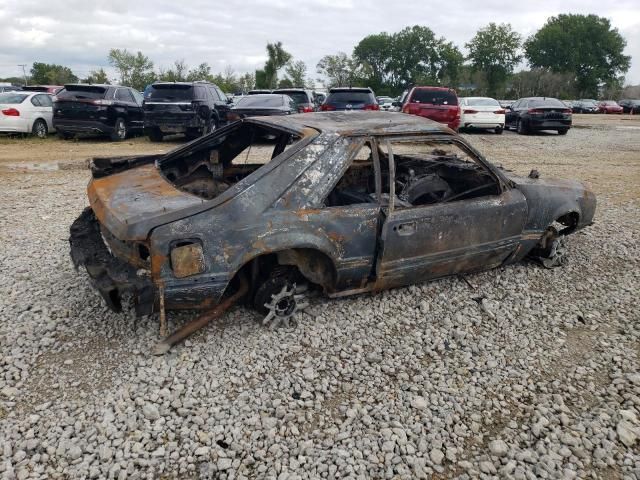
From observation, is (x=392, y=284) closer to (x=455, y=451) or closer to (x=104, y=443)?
(x=455, y=451)

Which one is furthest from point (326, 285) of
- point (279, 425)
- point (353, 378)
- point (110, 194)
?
point (110, 194)

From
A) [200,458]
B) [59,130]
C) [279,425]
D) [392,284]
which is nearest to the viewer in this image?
[200,458]

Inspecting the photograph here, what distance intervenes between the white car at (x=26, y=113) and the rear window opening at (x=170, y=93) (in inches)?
123

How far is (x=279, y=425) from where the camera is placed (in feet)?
8.30

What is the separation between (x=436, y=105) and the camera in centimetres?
1345

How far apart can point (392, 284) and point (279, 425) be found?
59.0 inches

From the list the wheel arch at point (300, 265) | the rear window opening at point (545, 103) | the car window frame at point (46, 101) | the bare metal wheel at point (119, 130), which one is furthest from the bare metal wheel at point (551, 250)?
the rear window opening at point (545, 103)

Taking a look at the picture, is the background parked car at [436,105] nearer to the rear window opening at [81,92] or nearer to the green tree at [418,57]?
the rear window opening at [81,92]

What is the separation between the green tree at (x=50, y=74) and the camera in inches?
1842

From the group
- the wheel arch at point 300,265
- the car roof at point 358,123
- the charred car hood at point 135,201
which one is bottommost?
the wheel arch at point 300,265

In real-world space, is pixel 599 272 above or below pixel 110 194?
below

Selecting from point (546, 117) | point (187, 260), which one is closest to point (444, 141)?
point (187, 260)

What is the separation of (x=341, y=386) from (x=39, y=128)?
13.2 metres

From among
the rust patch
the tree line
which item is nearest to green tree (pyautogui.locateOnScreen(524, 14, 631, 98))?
the tree line
